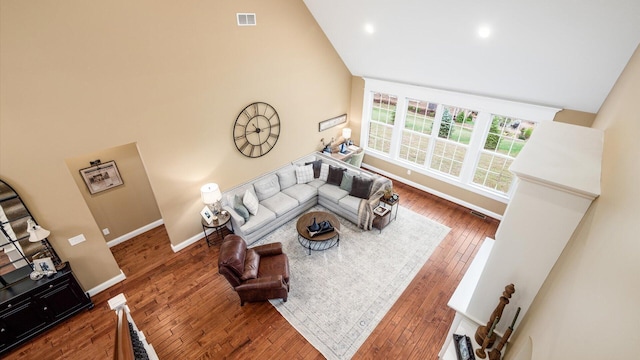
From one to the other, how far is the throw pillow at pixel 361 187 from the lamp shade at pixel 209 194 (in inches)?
113

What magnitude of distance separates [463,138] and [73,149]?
10.1m

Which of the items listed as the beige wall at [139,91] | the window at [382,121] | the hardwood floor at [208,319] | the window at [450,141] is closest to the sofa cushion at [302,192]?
the beige wall at [139,91]

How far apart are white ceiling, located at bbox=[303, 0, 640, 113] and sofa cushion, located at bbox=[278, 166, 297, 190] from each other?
3202 mm

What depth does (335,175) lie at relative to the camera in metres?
6.54

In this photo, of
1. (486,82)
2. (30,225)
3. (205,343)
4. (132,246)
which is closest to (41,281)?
(30,225)

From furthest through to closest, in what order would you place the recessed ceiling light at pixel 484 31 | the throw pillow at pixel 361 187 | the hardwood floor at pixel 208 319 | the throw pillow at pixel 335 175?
1. the throw pillow at pixel 335 175
2. the throw pillow at pixel 361 187
3. the recessed ceiling light at pixel 484 31
4. the hardwood floor at pixel 208 319

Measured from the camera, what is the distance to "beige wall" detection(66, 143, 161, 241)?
5.02m

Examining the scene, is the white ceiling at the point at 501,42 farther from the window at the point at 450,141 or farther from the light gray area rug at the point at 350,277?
the light gray area rug at the point at 350,277

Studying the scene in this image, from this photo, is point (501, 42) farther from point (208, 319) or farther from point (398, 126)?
point (208, 319)

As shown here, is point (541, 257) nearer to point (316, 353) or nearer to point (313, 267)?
point (316, 353)

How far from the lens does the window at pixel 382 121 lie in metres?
7.39

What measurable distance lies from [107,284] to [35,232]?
1.49m

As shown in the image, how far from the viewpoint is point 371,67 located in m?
6.76

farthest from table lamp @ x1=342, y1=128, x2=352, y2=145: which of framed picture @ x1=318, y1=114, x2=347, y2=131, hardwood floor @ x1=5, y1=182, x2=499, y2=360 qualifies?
hardwood floor @ x1=5, y1=182, x2=499, y2=360
